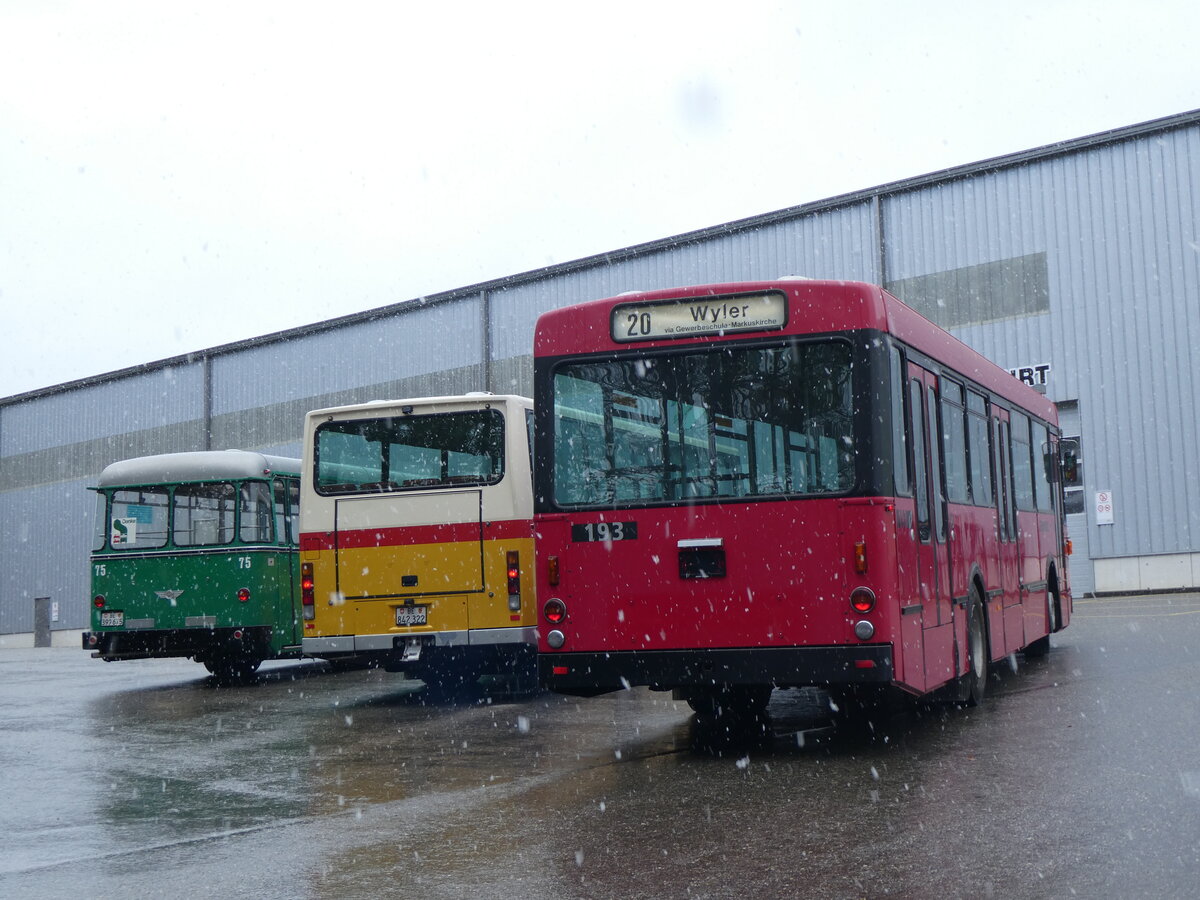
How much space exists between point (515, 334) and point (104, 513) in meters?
20.1

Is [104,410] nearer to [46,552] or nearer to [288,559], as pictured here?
[46,552]

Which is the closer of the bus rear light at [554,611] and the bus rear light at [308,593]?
the bus rear light at [554,611]

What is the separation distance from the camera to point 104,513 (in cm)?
1845

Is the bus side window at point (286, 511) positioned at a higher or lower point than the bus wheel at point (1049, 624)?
higher

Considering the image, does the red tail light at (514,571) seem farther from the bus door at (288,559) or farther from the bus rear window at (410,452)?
the bus door at (288,559)

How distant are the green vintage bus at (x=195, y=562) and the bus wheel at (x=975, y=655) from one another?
9.76 metres

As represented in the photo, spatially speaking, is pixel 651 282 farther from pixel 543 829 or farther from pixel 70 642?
pixel 543 829

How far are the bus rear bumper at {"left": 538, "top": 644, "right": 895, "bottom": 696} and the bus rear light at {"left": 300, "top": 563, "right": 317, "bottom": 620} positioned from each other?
16.5 ft

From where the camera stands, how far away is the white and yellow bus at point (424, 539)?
13.4 m

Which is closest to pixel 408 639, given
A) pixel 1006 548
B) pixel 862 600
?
pixel 1006 548

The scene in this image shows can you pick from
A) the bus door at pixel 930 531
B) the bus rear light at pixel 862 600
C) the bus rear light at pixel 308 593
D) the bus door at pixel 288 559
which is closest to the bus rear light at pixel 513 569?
the bus rear light at pixel 308 593

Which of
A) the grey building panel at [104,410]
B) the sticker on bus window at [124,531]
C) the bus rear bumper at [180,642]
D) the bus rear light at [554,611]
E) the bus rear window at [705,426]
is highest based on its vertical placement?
the grey building panel at [104,410]

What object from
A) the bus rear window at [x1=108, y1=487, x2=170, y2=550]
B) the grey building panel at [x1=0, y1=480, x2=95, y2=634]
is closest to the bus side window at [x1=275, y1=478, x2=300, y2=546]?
the bus rear window at [x1=108, y1=487, x2=170, y2=550]

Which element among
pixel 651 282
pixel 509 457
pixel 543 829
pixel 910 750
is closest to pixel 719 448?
pixel 910 750
